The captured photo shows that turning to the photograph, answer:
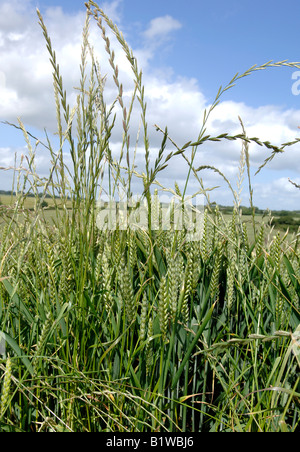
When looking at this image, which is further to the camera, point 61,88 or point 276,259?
point 276,259

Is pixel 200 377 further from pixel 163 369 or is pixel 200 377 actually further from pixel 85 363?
pixel 85 363

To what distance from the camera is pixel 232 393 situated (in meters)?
1.17

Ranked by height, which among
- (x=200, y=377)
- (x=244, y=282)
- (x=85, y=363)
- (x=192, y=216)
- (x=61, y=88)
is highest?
(x=61, y=88)
